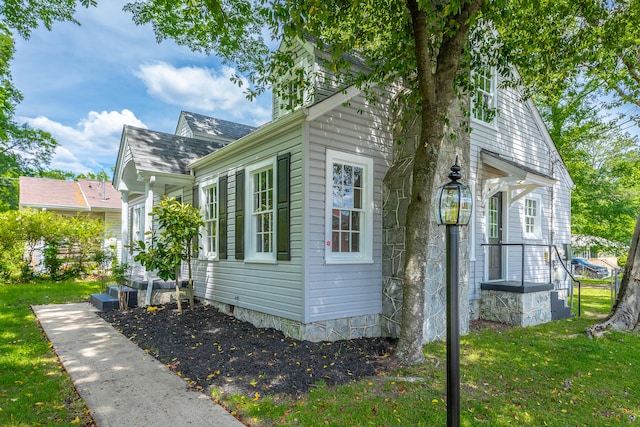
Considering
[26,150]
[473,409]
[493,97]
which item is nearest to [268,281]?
[473,409]

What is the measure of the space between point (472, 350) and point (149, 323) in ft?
19.0

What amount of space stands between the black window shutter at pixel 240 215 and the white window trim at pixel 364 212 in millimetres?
2121

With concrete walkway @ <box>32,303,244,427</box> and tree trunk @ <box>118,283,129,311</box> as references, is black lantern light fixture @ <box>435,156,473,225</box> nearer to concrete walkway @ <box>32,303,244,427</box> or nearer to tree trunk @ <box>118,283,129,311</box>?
concrete walkway @ <box>32,303,244,427</box>

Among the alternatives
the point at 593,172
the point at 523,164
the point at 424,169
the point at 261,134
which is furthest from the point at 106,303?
the point at 593,172

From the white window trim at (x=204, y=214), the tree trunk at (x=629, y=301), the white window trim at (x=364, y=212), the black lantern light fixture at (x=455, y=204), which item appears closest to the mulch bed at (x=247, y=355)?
the white window trim at (x=364, y=212)

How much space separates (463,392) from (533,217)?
7.71 metres

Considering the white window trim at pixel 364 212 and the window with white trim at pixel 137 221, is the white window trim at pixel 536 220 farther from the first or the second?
the window with white trim at pixel 137 221

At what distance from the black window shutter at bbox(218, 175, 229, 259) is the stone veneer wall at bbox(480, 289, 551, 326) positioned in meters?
5.69

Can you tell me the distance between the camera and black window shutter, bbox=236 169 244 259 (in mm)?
7156

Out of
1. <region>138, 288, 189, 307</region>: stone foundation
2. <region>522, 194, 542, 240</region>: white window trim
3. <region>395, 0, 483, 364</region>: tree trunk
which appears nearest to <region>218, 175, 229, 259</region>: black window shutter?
<region>138, 288, 189, 307</region>: stone foundation

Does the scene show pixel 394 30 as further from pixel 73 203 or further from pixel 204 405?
pixel 73 203

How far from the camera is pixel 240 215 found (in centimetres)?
724

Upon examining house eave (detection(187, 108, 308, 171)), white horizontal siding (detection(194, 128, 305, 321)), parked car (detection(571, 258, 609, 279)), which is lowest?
parked car (detection(571, 258, 609, 279))

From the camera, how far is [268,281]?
6.43m
